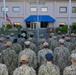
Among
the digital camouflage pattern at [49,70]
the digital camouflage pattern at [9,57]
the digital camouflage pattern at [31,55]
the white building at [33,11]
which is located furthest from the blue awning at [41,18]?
the digital camouflage pattern at [49,70]

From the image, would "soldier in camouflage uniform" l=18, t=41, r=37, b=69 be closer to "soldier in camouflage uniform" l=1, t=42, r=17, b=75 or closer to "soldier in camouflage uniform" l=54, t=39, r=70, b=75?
"soldier in camouflage uniform" l=1, t=42, r=17, b=75

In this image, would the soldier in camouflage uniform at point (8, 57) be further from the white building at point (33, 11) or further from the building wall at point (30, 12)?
the building wall at point (30, 12)

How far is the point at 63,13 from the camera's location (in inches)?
1826

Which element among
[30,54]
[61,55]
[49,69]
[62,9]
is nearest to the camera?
[49,69]

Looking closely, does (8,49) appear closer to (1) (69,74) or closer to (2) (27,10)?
(1) (69,74)

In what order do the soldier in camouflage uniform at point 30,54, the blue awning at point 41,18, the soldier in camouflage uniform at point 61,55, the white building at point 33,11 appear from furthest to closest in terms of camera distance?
the white building at point 33,11, the blue awning at point 41,18, the soldier in camouflage uniform at point 61,55, the soldier in camouflage uniform at point 30,54

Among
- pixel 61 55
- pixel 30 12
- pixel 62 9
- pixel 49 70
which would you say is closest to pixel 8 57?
pixel 61 55

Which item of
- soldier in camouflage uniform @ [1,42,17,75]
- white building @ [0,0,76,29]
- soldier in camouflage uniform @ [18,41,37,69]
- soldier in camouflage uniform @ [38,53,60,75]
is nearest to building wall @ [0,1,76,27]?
white building @ [0,0,76,29]

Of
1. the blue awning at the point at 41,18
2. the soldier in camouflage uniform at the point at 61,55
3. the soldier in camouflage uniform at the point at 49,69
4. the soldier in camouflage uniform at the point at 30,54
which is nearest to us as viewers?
the soldier in camouflage uniform at the point at 49,69

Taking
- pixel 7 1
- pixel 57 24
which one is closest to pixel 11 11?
pixel 7 1

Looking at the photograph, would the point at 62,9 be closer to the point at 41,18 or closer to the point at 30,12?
the point at 41,18

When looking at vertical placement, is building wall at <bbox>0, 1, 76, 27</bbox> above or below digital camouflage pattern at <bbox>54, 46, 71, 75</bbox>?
above

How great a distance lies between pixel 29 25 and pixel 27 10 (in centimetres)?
280

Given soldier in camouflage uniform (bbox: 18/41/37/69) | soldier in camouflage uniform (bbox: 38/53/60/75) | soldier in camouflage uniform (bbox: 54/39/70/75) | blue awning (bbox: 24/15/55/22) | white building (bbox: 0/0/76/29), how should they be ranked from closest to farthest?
soldier in camouflage uniform (bbox: 38/53/60/75) < soldier in camouflage uniform (bbox: 18/41/37/69) < soldier in camouflage uniform (bbox: 54/39/70/75) < blue awning (bbox: 24/15/55/22) < white building (bbox: 0/0/76/29)
